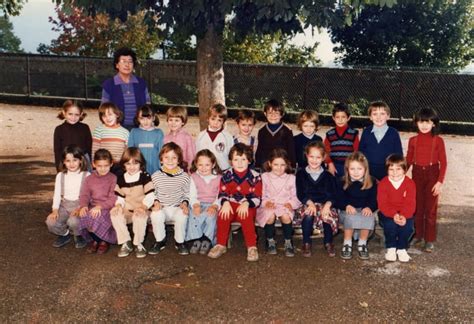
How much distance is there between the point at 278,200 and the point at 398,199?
1.22 meters

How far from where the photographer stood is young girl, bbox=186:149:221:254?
564 centimetres

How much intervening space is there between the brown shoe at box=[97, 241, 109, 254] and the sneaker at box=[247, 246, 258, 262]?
1.48 meters

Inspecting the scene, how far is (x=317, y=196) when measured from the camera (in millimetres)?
5688

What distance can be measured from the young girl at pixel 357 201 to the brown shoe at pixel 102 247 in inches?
96.3

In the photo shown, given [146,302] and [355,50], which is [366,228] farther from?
[355,50]

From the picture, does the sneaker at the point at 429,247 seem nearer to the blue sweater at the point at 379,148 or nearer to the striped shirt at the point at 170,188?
the blue sweater at the point at 379,148

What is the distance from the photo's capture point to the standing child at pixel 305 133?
20.4 feet

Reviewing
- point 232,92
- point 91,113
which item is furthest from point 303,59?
point 91,113

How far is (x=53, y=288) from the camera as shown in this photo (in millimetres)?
4734

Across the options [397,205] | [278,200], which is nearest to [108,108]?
[278,200]

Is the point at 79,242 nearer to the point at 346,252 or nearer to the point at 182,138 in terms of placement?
the point at 182,138

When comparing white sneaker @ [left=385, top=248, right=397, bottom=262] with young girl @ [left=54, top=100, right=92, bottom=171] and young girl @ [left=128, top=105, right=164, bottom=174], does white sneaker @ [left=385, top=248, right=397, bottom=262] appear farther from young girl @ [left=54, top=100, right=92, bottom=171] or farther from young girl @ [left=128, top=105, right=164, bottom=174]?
young girl @ [left=54, top=100, right=92, bottom=171]

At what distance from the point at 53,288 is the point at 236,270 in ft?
5.47

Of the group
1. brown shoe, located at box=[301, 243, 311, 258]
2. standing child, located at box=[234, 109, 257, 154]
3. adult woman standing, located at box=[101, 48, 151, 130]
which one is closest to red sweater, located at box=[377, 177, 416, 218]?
brown shoe, located at box=[301, 243, 311, 258]
